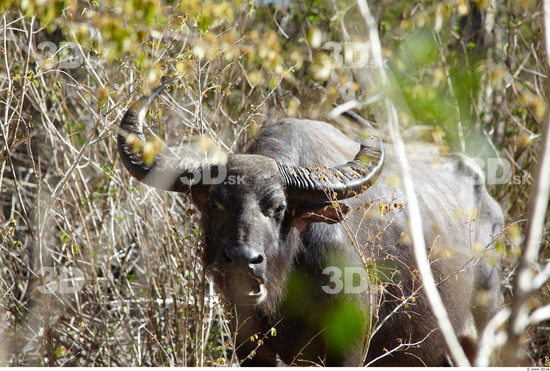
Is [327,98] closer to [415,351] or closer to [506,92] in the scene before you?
[506,92]

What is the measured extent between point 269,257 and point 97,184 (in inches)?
116

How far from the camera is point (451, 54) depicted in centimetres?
812

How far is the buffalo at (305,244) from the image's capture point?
439 centimetres

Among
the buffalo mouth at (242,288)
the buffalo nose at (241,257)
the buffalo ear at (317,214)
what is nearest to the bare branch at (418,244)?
the buffalo nose at (241,257)

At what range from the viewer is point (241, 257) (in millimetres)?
4141

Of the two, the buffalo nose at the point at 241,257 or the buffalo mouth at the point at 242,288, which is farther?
the buffalo mouth at the point at 242,288

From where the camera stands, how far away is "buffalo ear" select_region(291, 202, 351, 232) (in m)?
4.62

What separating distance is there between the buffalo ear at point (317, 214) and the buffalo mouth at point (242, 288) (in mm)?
506

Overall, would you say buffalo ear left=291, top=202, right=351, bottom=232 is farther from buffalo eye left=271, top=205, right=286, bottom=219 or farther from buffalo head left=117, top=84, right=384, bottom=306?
buffalo eye left=271, top=205, right=286, bottom=219

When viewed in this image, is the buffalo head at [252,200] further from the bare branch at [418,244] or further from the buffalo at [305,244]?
the bare branch at [418,244]

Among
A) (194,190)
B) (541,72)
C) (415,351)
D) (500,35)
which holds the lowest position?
(415,351)

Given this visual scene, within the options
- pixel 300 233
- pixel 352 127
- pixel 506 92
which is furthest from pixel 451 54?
pixel 300 233

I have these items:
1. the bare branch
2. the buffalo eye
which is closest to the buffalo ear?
the buffalo eye

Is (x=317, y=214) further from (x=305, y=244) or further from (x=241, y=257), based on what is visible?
(x=241, y=257)
